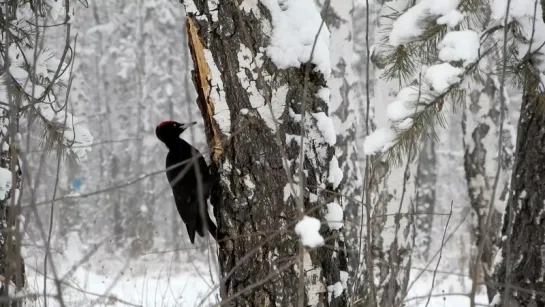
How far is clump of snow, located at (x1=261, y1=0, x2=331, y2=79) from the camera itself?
8.23ft

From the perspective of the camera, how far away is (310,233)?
4.61ft

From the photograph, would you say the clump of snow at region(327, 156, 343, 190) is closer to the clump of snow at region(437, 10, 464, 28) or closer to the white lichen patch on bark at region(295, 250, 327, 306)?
the white lichen patch on bark at region(295, 250, 327, 306)

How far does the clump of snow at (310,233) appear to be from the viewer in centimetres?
137

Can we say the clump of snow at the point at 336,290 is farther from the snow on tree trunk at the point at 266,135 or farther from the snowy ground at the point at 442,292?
the snowy ground at the point at 442,292

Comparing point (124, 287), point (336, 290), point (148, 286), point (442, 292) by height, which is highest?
point (148, 286)

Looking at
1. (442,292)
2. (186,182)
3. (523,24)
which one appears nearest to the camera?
(523,24)

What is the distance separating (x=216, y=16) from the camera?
8.27 feet

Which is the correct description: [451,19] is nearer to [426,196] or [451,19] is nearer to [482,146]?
[482,146]

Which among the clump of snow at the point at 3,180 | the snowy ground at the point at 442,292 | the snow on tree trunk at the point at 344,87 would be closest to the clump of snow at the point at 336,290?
the clump of snow at the point at 3,180

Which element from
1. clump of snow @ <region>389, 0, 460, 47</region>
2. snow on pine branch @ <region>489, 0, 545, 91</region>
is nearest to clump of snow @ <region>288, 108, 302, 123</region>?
clump of snow @ <region>389, 0, 460, 47</region>

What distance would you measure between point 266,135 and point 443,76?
74 centimetres

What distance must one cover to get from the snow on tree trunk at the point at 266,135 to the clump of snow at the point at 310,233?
1.02m

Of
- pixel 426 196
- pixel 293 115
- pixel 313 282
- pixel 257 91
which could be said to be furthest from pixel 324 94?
pixel 426 196

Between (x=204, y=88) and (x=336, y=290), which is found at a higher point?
(x=204, y=88)
